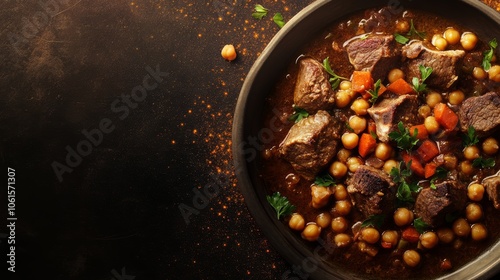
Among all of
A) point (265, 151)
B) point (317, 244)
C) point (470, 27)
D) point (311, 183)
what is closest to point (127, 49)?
point (265, 151)

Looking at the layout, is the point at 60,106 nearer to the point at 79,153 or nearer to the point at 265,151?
the point at 79,153

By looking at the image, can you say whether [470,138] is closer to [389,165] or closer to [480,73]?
[480,73]

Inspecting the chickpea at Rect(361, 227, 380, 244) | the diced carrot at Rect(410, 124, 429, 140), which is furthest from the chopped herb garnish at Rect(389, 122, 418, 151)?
the chickpea at Rect(361, 227, 380, 244)

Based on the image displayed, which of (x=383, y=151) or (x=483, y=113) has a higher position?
(x=483, y=113)

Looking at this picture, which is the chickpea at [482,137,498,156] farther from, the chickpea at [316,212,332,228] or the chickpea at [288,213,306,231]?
the chickpea at [288,213,306,231]

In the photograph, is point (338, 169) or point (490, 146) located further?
point (338, 169)

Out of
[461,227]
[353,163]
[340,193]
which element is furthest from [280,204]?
[461,227]

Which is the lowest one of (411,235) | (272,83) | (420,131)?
(411,235)
